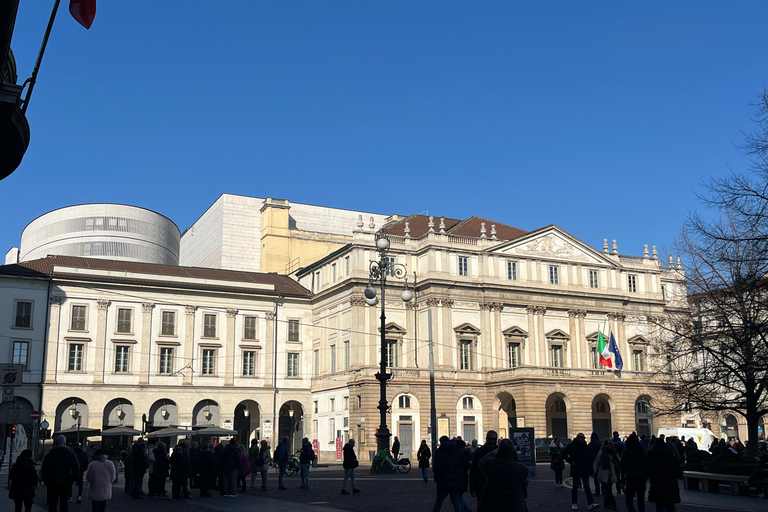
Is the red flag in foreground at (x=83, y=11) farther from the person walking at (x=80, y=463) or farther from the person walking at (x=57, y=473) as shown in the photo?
the person walking at (x=80, y=463)

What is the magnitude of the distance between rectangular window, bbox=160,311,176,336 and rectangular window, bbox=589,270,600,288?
1311 inches

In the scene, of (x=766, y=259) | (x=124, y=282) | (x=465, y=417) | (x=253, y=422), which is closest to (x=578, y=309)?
(x=465, y=417)

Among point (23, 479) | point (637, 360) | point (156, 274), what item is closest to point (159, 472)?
point (23, 479)

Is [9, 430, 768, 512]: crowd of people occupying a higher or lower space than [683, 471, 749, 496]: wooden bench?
higher

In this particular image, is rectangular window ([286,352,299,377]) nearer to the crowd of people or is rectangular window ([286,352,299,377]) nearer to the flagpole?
the crowd of people

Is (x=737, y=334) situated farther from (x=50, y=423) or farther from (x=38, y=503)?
(x=50, y=423)

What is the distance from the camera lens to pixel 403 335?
61.0 metres

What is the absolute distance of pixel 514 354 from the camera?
208ft

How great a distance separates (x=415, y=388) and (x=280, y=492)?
31481mm

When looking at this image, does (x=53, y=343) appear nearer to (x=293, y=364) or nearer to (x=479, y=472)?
(x=293, y=364)

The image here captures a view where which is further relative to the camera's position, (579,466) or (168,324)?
(168,324)

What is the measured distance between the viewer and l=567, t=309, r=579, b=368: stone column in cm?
6450

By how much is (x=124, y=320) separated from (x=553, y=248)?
33664mm

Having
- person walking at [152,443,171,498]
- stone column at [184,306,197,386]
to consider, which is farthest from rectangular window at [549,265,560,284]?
person walking at [152,443,171,498]
